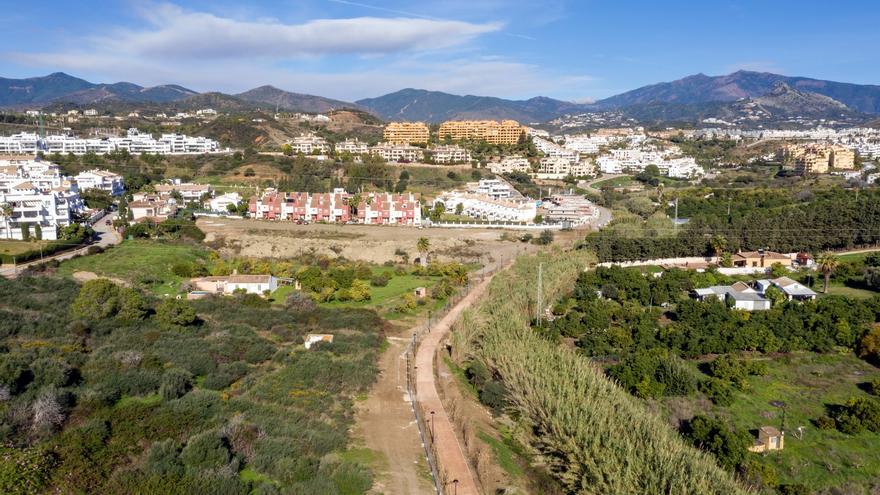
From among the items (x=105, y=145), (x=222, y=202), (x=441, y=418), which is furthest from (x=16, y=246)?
(x=105, y=145)

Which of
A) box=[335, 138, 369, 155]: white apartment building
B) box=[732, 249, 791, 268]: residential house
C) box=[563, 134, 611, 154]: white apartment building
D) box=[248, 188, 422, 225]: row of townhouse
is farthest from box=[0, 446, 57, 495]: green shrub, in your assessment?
box=[563, 134, 611, 154]: white apartment building

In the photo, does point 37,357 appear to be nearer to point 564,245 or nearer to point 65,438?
→ point 65,438

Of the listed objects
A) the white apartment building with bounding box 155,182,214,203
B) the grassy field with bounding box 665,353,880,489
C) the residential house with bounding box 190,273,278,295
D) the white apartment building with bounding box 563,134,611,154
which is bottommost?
the grassy field with bounding box 665,353,880,489

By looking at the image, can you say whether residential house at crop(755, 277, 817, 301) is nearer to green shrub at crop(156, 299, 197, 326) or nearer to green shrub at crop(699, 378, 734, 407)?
green shrub at crop(699, 378, 734, 407)

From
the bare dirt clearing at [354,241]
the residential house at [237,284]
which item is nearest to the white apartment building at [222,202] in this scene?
the bare dirt clearing at [354,241]

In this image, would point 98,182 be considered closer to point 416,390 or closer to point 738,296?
point 416,390
